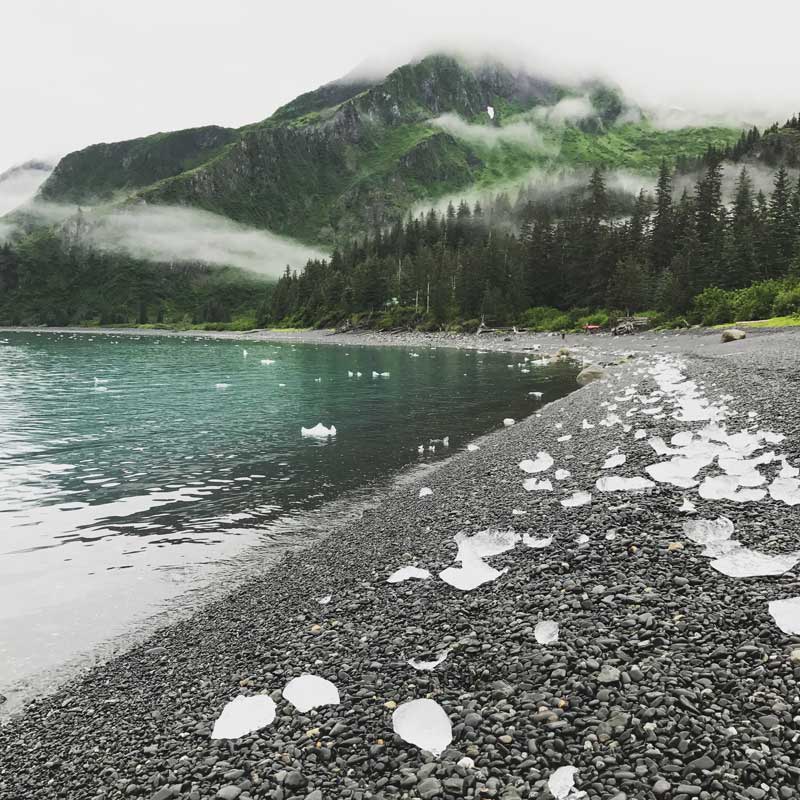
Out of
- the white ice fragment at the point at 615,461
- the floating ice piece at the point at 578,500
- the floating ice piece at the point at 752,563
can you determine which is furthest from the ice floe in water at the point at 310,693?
the white ice fragment at the point at 615,461

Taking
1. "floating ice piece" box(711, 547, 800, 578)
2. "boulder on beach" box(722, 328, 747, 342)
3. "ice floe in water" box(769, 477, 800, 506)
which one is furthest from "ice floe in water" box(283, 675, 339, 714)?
"boulder on beach" box(722, 328, 747, 342)

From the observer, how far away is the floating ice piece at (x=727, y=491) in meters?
6.78

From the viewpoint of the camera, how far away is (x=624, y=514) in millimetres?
6961

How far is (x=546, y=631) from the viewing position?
15.4 ft

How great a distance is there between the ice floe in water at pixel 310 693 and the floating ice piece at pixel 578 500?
15.3 feet

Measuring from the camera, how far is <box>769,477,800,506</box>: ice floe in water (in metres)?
6.45

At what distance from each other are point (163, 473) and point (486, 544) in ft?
35.4

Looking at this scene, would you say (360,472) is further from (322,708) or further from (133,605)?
(322,708)

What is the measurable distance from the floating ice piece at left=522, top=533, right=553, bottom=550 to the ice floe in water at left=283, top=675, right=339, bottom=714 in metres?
3.12

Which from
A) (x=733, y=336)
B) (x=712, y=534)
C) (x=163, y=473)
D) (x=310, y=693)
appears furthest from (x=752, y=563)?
(x=733, y=336)

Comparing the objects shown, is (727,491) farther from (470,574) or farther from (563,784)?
(563,784)

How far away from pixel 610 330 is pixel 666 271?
1040 centimetres

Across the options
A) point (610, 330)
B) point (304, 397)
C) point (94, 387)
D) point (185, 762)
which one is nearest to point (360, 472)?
point (185, 762)

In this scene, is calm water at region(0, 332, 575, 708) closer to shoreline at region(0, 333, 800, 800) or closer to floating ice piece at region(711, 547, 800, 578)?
shoreline at region(0, 333, 800, 800)
